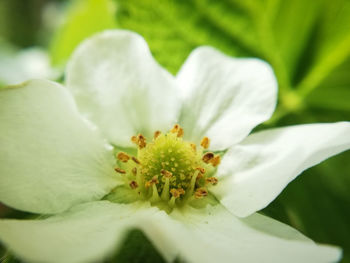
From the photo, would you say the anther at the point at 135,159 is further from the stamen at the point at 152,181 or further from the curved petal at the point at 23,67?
the curved petal at the point at 23,67

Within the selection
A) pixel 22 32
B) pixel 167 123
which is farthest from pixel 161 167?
pixel 22 32

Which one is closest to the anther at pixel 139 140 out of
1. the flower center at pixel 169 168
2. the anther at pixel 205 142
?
the flower center at pixel 169 168

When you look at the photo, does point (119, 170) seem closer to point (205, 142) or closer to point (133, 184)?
point (133, 184)

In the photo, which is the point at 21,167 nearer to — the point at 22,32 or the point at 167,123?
the point at 167,123

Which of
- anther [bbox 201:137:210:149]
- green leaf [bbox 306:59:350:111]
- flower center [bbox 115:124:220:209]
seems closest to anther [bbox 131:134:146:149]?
flower center [bbox 115:124:220:209]

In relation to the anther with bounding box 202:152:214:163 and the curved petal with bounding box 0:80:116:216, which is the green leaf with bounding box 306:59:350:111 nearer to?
the anther with bounding box 202:152:214:163

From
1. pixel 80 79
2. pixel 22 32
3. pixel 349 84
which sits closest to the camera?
pixel 80 79
